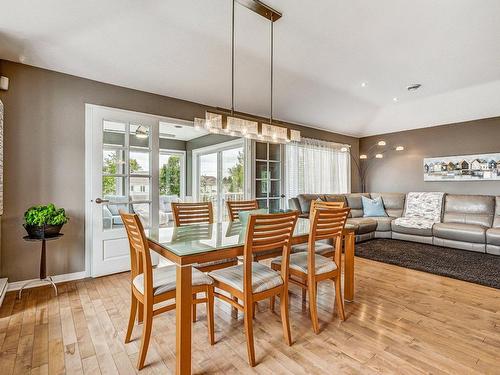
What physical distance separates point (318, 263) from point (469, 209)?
175 inches

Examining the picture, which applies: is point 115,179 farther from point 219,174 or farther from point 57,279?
point 219,174

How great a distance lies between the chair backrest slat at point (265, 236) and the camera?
172cm

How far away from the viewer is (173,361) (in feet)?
5.74


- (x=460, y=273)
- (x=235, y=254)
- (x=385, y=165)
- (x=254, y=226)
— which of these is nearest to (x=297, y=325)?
(x=235, y=254)

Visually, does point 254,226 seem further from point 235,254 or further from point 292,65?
point 292,65

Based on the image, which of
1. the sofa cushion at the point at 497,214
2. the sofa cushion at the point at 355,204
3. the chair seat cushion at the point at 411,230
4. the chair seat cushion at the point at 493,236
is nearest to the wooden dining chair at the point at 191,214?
the sofa cushion at the point at 355,204

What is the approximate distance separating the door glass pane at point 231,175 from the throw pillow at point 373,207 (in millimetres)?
2782

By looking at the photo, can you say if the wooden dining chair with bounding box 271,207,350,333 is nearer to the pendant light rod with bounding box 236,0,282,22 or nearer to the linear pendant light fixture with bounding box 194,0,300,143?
the linear pendant light fixture with bounding box 194,0,300,143

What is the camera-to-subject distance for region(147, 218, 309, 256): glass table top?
1771 mm

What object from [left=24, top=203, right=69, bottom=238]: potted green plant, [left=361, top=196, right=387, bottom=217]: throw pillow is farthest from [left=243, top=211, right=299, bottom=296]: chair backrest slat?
[left=361, top=196, right=387, bottom=217]: throw pillow

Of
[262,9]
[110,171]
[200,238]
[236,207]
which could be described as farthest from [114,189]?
[262,9]

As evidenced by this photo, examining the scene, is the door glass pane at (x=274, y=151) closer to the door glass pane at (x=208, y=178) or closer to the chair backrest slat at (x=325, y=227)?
the door glass pane at (x=208, y=178)

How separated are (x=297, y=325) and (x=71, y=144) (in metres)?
3.15

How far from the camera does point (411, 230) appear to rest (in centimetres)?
508
